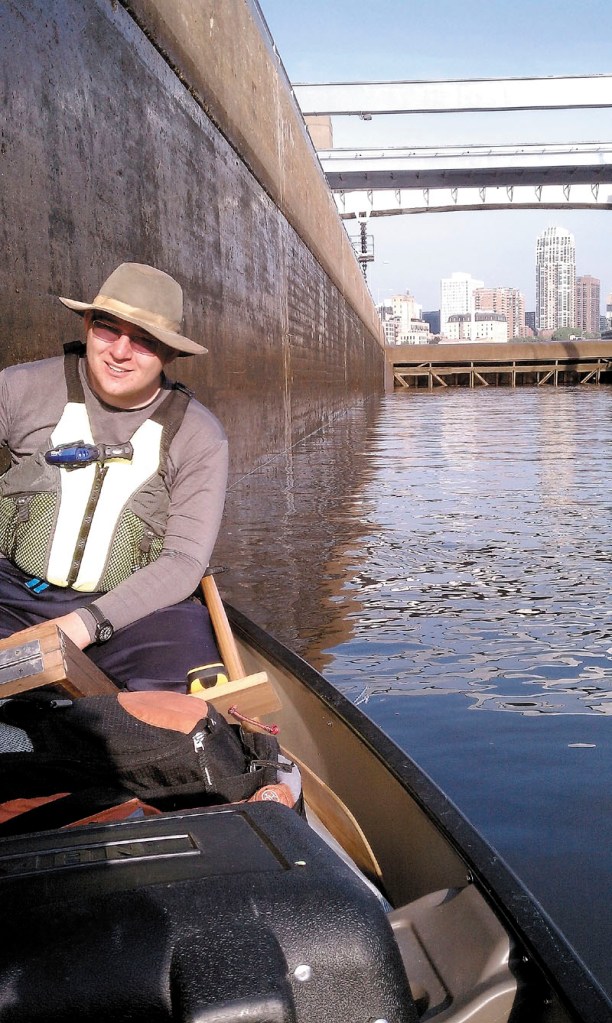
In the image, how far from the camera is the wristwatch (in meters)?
2.78

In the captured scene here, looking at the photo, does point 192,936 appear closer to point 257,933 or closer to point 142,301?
point 257,933

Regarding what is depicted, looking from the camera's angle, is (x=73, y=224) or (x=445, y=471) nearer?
(x=73, y=224)

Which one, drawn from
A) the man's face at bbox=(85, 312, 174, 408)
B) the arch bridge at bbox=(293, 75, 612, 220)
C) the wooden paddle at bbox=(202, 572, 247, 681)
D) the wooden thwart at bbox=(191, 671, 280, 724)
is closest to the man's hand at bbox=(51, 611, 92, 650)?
the wooden thwart at bbox=(191, 671, 280, 724)

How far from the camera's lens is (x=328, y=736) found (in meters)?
2.64

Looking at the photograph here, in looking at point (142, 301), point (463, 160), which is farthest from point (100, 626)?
point (463, 160)

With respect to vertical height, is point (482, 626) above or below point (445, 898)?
below

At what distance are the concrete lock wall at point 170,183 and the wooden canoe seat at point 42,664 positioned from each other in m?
1.77

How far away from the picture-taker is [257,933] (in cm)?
134

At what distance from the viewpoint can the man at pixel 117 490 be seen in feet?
9.60

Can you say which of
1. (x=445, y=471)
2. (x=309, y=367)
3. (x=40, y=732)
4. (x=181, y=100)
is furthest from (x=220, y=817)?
(x=309, y=367)

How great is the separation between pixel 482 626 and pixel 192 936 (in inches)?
→ 152

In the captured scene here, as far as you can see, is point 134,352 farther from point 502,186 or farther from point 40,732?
point 502,186

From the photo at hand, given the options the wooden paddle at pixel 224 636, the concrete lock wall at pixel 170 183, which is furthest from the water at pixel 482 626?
the concrete lock wall at pixel 170 183

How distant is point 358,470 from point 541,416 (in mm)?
11722
